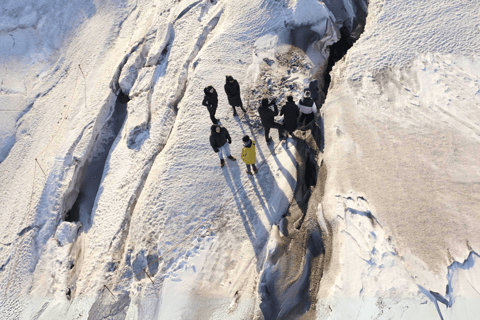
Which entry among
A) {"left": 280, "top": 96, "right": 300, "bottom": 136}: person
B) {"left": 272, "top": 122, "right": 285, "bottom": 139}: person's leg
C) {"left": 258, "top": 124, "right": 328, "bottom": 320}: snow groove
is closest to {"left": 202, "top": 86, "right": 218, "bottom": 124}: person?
{"left": 272, "top": 122, "right": 285, "bottom": 139}: person's leg

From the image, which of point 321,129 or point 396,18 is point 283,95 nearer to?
point 321,129

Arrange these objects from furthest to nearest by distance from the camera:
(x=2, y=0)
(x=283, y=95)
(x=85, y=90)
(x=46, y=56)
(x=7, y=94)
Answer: (x=2, y=0) < (x=46, y=56) < (x=7, y=94) < (x=85, y=90) < (x=283, y=95)

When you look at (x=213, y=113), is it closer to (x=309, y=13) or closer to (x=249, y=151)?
(x=249, y=151)

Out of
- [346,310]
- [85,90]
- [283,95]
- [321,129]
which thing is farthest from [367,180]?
[85,90]

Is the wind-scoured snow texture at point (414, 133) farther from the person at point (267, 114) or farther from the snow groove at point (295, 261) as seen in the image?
the person at point (267, 114)

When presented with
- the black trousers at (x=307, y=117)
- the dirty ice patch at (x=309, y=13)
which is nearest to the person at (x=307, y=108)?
the black trousers at (x=307, y=117)

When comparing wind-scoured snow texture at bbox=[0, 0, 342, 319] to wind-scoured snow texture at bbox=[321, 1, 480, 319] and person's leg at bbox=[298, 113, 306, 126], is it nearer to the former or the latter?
person's leg at bbox=[298, 113, 306, 126]
